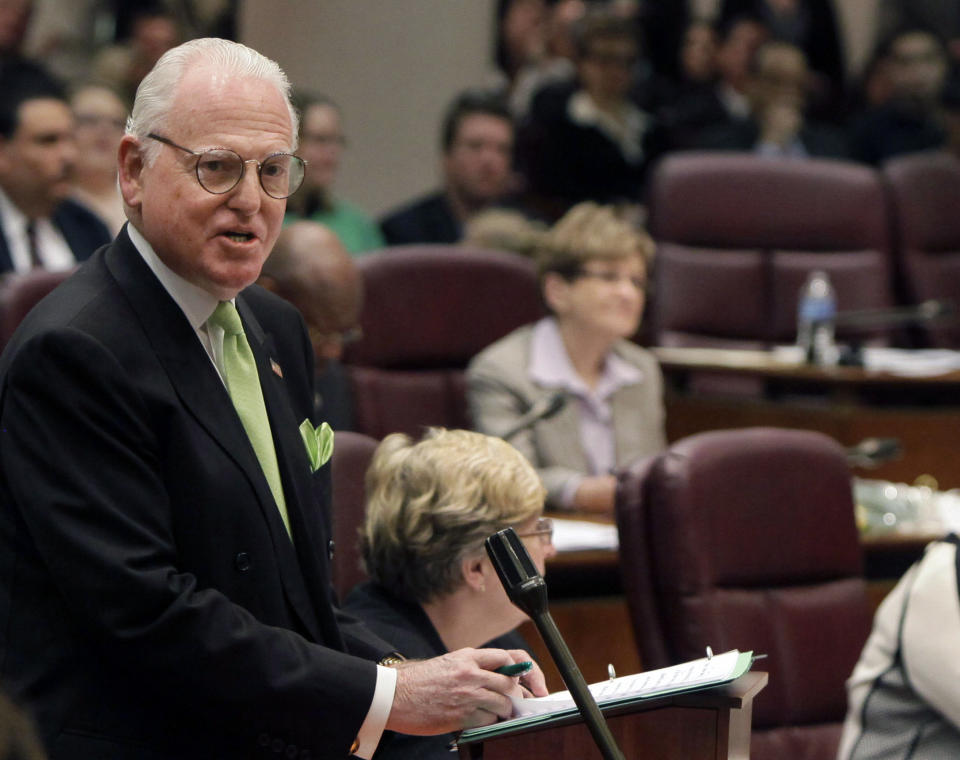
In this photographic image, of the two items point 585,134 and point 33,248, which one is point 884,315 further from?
point 33,248

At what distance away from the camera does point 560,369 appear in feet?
10.7

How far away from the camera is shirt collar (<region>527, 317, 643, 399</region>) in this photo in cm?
323

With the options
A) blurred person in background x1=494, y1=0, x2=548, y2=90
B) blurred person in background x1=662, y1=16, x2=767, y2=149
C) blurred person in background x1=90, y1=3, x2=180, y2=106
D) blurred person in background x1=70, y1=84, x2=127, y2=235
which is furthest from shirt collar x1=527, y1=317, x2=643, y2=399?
blurred person in background x1=494, y1=0, x2=548, y2=90

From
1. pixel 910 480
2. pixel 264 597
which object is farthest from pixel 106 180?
pixel 264 597

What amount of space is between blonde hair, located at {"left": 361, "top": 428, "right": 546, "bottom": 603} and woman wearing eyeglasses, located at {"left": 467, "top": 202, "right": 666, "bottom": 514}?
132 cm

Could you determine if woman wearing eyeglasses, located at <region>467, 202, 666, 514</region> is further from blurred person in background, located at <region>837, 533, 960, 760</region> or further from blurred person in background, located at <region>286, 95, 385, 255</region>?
blurred person in background, located at <region>286, 95, 385, 255</region>

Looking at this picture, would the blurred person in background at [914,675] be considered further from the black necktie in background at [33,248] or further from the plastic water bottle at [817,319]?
the black necktie in background at [33,248]

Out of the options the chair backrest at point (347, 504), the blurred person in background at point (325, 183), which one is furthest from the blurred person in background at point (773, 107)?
the chair backrest at point (347, 504)

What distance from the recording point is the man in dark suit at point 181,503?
1231 millimetres

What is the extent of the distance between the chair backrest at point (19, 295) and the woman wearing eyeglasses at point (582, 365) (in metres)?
0.90

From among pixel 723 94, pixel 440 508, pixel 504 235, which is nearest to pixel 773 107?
pixel 723 94

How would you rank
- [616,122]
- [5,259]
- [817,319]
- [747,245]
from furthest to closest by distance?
[616,122] < [747,245] < [817,319] < [5,259]

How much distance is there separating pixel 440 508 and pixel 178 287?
0.51m

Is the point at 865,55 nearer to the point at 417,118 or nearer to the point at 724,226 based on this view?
the point at 417,118
